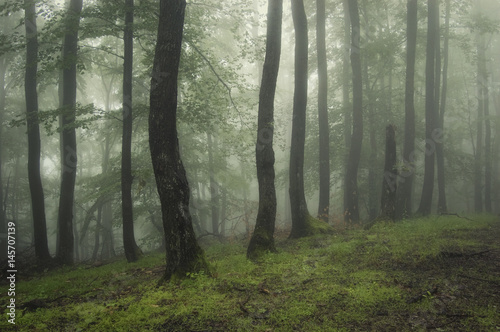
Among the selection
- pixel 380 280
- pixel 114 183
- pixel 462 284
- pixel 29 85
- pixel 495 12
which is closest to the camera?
pixel 462 284

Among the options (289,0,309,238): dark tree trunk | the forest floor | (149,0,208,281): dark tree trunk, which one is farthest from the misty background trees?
the forest floor

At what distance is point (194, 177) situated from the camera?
18.9 metres

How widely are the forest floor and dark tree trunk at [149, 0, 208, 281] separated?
19.6 inches

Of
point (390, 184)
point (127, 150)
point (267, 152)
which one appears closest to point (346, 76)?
point (390, 184)

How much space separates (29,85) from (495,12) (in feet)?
116

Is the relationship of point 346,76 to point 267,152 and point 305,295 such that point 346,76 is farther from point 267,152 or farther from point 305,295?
point 305,295

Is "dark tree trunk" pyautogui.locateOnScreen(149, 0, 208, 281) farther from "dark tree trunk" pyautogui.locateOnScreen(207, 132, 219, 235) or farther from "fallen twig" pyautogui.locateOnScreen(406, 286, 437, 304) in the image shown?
"dark tree trunk" pyautogui.locateOnScreen(207, 132, 219, 235)

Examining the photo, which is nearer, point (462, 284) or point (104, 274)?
point (462, 284)

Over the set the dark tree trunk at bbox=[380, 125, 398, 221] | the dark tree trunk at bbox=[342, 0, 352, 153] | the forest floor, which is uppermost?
→ the dark tree trunk at bbox=[342, 0, 352, 153]

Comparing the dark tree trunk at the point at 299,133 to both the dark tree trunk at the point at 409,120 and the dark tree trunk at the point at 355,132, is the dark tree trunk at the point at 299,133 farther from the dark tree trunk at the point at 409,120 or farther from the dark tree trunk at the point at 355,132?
the dark tree trunk at the point at 409,120

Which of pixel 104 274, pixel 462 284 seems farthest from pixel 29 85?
pixel 462 284

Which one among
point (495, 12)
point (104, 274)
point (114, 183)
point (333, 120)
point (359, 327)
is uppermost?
point (495, 12)

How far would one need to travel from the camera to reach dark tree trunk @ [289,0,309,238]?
1078 cm

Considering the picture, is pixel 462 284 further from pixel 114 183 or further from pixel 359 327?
pixel 114 183
